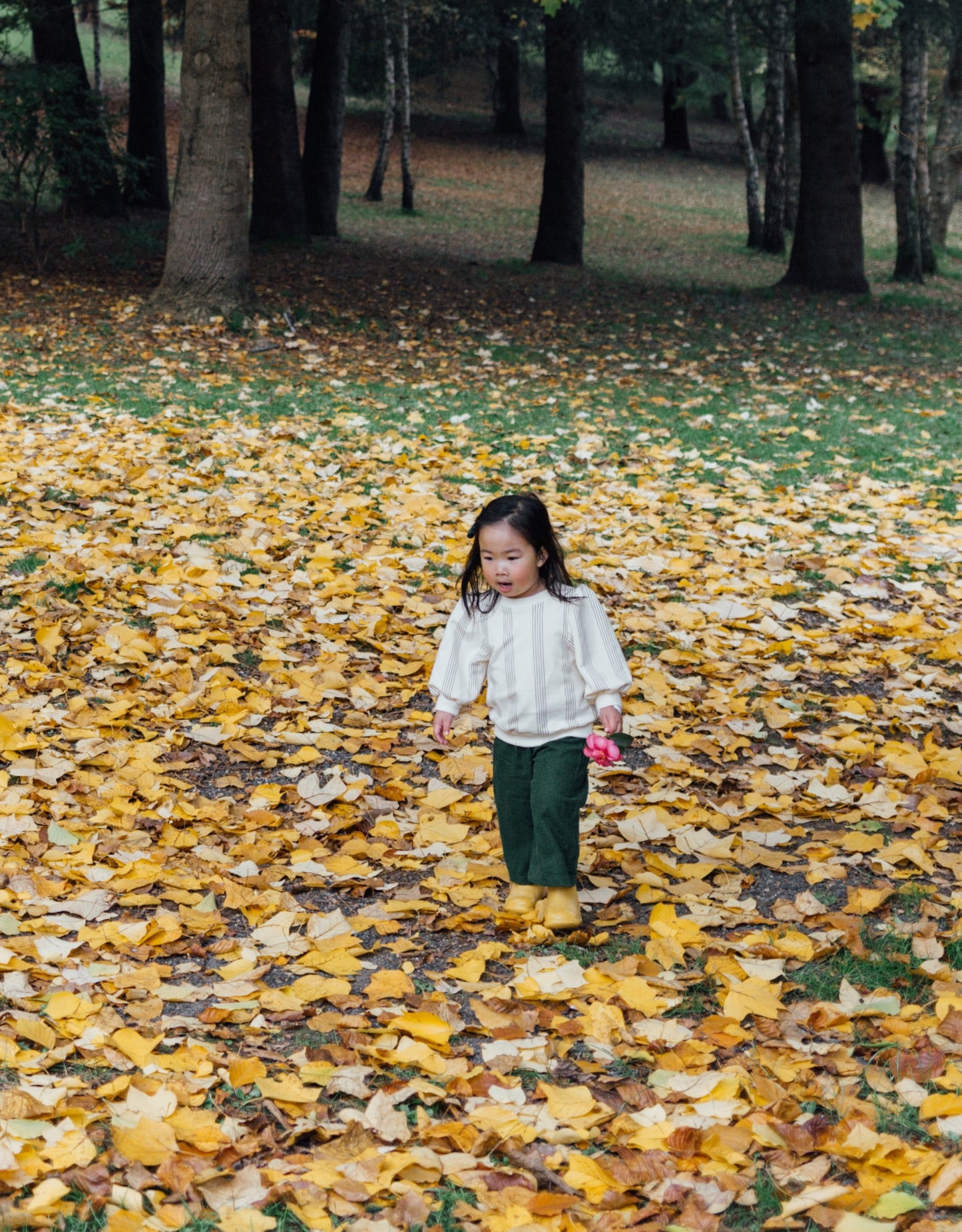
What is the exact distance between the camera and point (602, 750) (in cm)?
319

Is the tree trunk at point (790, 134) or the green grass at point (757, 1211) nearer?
the green grass at point (757, 1211)

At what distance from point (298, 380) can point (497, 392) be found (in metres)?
1.59

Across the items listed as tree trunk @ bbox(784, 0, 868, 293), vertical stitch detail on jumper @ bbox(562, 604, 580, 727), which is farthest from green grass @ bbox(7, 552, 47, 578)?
tree trunk @ bbox(784, 0, 868, 293)

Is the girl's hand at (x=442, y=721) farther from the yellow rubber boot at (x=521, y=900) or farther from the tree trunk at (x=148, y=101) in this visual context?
the tree trunk at (x=148, y=101)

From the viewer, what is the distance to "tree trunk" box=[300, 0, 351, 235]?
1836 cm

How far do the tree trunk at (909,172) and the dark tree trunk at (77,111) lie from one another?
37.3ft

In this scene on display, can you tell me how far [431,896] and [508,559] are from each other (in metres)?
1.02

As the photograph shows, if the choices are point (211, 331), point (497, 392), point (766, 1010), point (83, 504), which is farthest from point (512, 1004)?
point (211, 331)

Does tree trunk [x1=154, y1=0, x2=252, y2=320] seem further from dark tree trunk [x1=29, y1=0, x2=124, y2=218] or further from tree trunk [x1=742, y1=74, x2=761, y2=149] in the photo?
tree trunk [x1=742, y1=74, x2=761, y2=149]

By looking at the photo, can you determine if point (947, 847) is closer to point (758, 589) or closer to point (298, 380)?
point (758, 589)

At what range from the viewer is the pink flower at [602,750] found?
319 centimetres

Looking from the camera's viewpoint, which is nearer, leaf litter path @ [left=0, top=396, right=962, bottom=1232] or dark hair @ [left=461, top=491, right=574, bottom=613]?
leaf litter path @ [left=0, top=396, right=962, bottom=1232]

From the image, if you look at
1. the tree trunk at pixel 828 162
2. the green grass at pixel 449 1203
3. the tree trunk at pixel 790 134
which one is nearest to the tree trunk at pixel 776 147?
the tree trunk at pixel 790 134

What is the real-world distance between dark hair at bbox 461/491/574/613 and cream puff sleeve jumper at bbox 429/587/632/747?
25 mm
